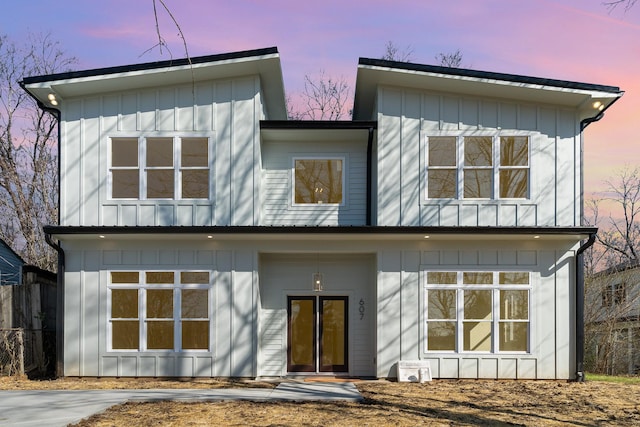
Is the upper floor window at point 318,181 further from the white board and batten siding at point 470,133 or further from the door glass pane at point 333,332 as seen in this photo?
the door glass pane at point 333,332

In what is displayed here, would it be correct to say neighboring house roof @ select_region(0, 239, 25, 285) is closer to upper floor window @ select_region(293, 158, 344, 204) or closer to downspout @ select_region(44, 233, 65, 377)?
downspout @ select_region(44, 233, 65, 377)

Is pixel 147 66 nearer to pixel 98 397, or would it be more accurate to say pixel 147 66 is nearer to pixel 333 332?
pixel 98 397

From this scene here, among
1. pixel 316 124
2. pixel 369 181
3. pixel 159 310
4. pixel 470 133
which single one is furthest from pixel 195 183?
pixel 470 133

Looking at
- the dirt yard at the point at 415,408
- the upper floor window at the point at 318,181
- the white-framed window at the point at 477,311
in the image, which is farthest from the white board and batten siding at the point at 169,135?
the white-framed window at the point at 477,311

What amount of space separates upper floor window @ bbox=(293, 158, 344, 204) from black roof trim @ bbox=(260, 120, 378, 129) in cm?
108

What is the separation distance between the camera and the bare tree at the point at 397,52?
2961 centimetres

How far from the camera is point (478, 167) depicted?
1357 cm

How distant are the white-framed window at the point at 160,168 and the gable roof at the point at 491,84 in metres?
4.07

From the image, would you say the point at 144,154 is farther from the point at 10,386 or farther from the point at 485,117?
the point at 485,117

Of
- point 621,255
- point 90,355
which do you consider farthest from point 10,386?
point 621,255

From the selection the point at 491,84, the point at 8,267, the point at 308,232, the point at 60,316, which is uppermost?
the point at 491,84

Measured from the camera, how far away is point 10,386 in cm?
1205

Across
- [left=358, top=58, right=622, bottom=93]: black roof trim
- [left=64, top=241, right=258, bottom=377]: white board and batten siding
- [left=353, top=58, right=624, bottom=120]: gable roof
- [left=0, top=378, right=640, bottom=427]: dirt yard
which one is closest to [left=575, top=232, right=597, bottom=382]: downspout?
[left=0, top=378, right=640, bottom=427]: dirt yard

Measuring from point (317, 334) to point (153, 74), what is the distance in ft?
22.9
